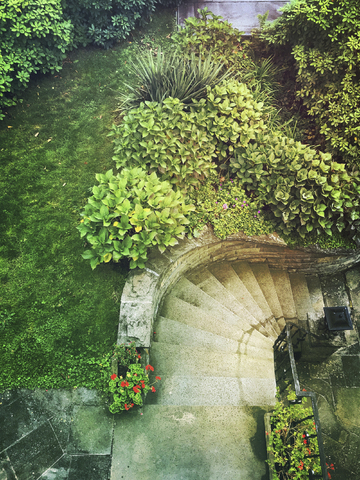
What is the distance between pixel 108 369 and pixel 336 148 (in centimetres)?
504

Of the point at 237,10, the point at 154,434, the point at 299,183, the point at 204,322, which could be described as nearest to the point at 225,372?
the point at 204,322

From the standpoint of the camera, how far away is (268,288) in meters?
5.70

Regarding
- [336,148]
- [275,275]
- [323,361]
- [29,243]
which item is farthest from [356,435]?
[29,243]

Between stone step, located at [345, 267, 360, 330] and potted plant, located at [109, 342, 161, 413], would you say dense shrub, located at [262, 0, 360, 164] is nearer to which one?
stone step, located at [345, 267, 360, 330]

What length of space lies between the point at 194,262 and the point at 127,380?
2213mm

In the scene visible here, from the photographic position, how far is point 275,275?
19.7 feet

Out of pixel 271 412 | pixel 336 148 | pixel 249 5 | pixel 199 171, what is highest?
pixel 249 5

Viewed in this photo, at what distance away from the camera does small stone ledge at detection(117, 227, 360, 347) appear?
3945mm

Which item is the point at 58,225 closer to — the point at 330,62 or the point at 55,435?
the point at 55,435

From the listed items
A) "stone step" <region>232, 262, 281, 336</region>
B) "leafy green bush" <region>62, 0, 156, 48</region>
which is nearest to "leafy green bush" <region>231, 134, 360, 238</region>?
"stone step" <region>232, 262, 281, 336</region>

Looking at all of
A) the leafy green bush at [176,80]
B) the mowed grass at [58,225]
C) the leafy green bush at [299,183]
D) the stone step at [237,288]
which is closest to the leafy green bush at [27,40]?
the mowed grass at [58,225]

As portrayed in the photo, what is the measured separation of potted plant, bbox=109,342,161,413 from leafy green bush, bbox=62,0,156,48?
21.0 feet

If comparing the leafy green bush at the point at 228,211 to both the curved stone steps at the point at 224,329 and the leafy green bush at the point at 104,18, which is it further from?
the leafy green bush at the point at 104,18

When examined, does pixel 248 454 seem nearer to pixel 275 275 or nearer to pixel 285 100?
pixel 275 275
